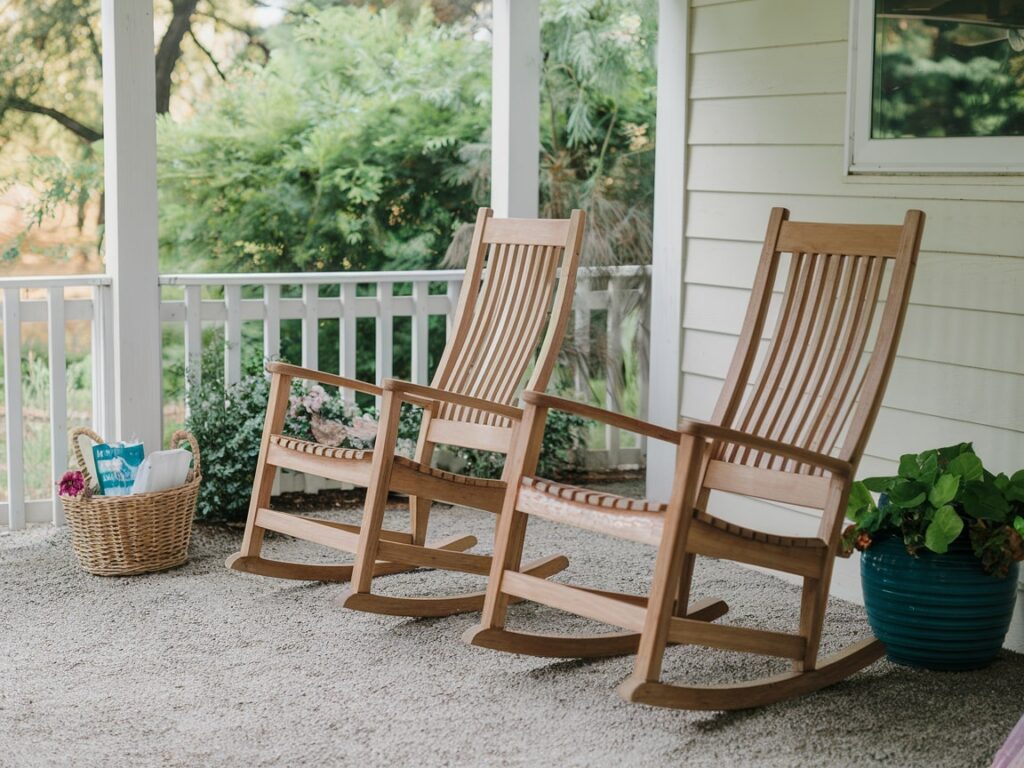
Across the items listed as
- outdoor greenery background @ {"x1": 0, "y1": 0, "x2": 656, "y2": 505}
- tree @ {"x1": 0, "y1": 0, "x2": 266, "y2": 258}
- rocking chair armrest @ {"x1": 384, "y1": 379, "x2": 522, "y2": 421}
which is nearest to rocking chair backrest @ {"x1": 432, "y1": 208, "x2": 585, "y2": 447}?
rocking chair armrest @ {"x1": 384, "y1": 379, "x2": 522, "y2": 421}

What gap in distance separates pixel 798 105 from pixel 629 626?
6.33 ft

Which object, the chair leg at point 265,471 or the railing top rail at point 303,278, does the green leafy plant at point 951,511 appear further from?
the railing top rail at point 303,278

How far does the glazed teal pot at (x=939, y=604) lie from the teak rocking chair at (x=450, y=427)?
1.01m

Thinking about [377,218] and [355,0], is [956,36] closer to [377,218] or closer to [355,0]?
[377,218]

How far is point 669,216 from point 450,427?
1194mm

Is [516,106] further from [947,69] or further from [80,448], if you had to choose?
[80,448]

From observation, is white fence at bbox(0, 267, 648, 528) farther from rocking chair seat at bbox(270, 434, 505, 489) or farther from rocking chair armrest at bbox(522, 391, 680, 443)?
rocking chair armrest at bbox(522, 391, 680, 443)

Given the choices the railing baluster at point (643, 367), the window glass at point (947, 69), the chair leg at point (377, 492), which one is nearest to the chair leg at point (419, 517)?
the chair leg at point (377, 492)

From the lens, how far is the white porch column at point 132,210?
4371mm

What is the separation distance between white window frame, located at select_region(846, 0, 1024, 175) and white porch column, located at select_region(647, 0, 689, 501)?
77cm

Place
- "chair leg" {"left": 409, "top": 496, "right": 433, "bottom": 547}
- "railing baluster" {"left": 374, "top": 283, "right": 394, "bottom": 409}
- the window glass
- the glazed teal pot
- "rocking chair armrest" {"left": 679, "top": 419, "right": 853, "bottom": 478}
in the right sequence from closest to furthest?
"rocking chair armrest" {"left": 679, "top": 419, "right": 853, "bottom": 478}
the glazed teal pot
the window glass
"chair leg" {"left": 409, "top": 496, "right": 433, "bottom": 547}
"railing baluster" {"left": 374, "top": 283, "right": 394, "bottom": 409}

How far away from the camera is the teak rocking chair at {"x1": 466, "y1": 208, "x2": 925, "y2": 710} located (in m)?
2.74

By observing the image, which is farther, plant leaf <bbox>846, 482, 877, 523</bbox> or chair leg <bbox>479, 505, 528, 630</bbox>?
plant leaf <bbox>846, 482, 877, 523</bbox>

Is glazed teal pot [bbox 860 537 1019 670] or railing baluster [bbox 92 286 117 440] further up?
railing baluster [bbox 92 286 117 440]
